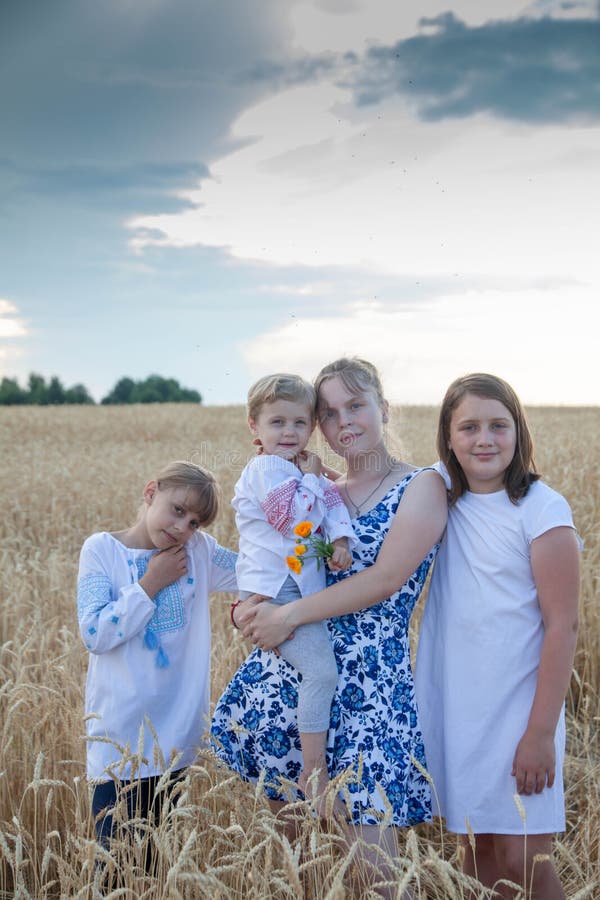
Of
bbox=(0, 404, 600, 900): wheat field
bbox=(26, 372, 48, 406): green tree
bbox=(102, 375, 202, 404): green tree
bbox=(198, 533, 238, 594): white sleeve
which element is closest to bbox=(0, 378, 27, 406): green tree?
bbox=(26, 372, 48, 406): green tree

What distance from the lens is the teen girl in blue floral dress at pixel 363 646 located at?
2432 millimetres

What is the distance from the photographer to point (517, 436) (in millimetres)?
2553

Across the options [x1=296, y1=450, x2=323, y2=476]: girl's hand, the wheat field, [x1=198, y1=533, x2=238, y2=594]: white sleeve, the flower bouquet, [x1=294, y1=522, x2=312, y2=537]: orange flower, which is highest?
[x1=296, y1=450, x2=323, y2=476]: girl's hand

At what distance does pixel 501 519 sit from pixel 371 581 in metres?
0.46

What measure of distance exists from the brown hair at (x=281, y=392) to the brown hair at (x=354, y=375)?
0.21 ft

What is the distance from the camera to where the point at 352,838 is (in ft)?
7.73

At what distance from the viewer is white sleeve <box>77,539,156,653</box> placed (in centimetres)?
256

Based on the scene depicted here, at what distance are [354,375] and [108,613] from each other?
3.76ft

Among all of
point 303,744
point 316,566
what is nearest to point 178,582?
point 316,566

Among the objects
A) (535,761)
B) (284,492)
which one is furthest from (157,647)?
(535,761)

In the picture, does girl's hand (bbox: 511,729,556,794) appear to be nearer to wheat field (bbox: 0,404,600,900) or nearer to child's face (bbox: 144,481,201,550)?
wheat field (bbox: 0,404,600,900)

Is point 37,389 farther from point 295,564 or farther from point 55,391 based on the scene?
point 295,564

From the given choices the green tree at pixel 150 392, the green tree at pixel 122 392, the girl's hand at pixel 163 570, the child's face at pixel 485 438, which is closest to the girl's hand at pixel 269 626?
the girl's hand at pixel 163 570

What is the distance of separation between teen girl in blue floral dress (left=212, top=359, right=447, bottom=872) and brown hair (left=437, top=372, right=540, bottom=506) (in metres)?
0.07
